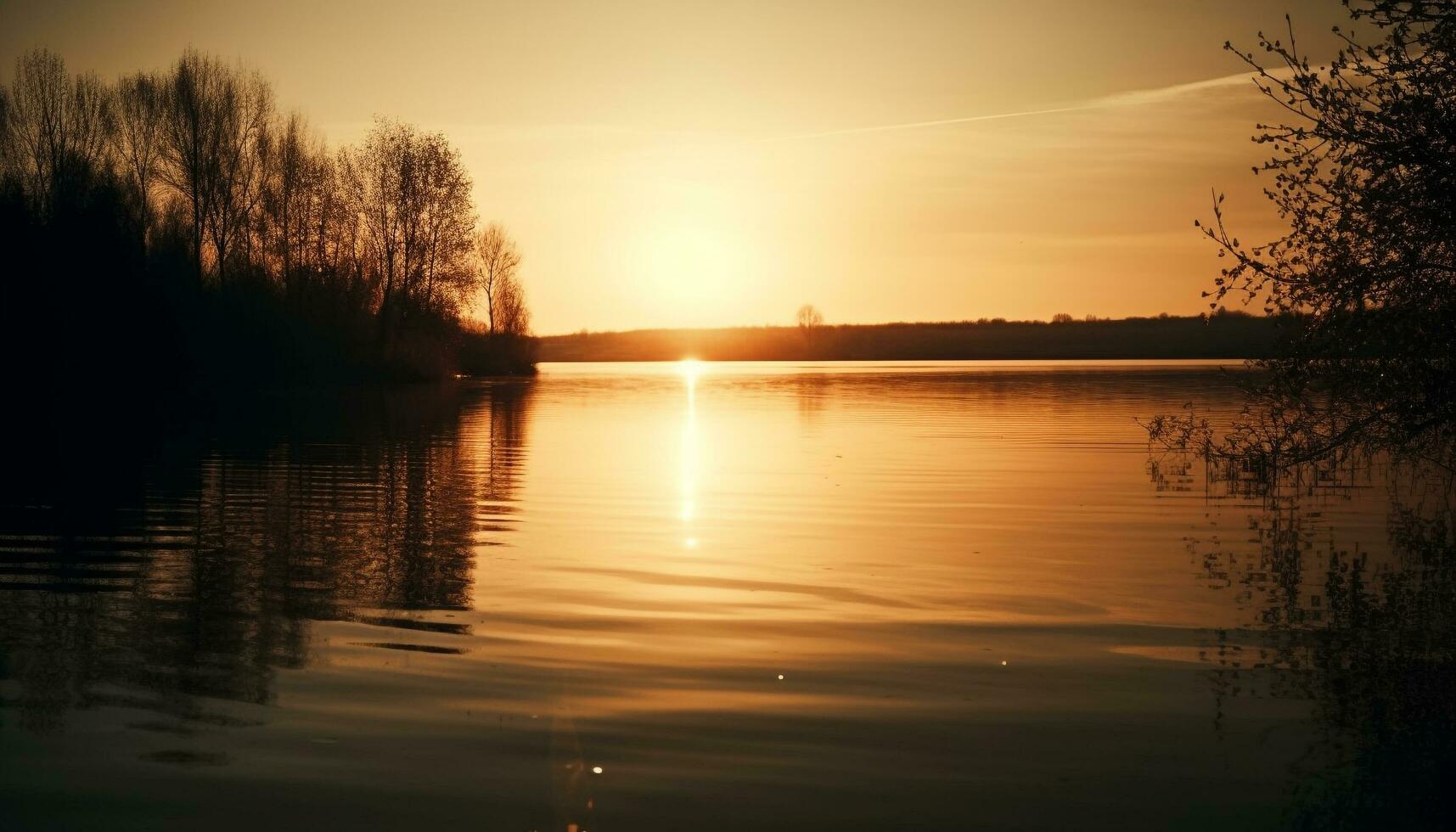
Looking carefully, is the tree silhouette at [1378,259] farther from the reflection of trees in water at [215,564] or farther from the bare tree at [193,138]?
the bare tree at [193,138]

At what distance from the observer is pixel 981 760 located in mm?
6879

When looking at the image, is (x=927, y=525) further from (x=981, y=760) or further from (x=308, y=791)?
(x=308, y=791)

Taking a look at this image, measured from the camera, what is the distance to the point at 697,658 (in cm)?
922

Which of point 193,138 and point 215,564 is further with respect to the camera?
point 193,138

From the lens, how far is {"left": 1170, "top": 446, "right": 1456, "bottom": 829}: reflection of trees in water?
6469 millimetres

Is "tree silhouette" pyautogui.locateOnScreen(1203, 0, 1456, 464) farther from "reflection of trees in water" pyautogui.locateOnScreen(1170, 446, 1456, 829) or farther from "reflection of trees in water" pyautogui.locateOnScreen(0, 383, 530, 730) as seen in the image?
"reflection of trees in water" pyautogui.locateOnScreen(0, 383, 530, 730)

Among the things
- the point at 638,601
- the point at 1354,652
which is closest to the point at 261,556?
the point at 638,601

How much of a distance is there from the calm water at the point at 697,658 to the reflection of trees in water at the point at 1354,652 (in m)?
0.05

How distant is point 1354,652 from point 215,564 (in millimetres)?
11447

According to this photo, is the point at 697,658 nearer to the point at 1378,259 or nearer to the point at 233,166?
the point at 1378,259

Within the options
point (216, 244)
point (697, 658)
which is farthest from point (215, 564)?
point (216, 244)

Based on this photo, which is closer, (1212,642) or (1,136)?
(1212,642)

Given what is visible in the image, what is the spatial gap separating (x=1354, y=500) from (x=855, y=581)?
35.7ft

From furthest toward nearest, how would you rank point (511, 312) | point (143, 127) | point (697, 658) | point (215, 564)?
point (511, 312) → point (143, 127) → point (215, 564) → point (697, 658)
